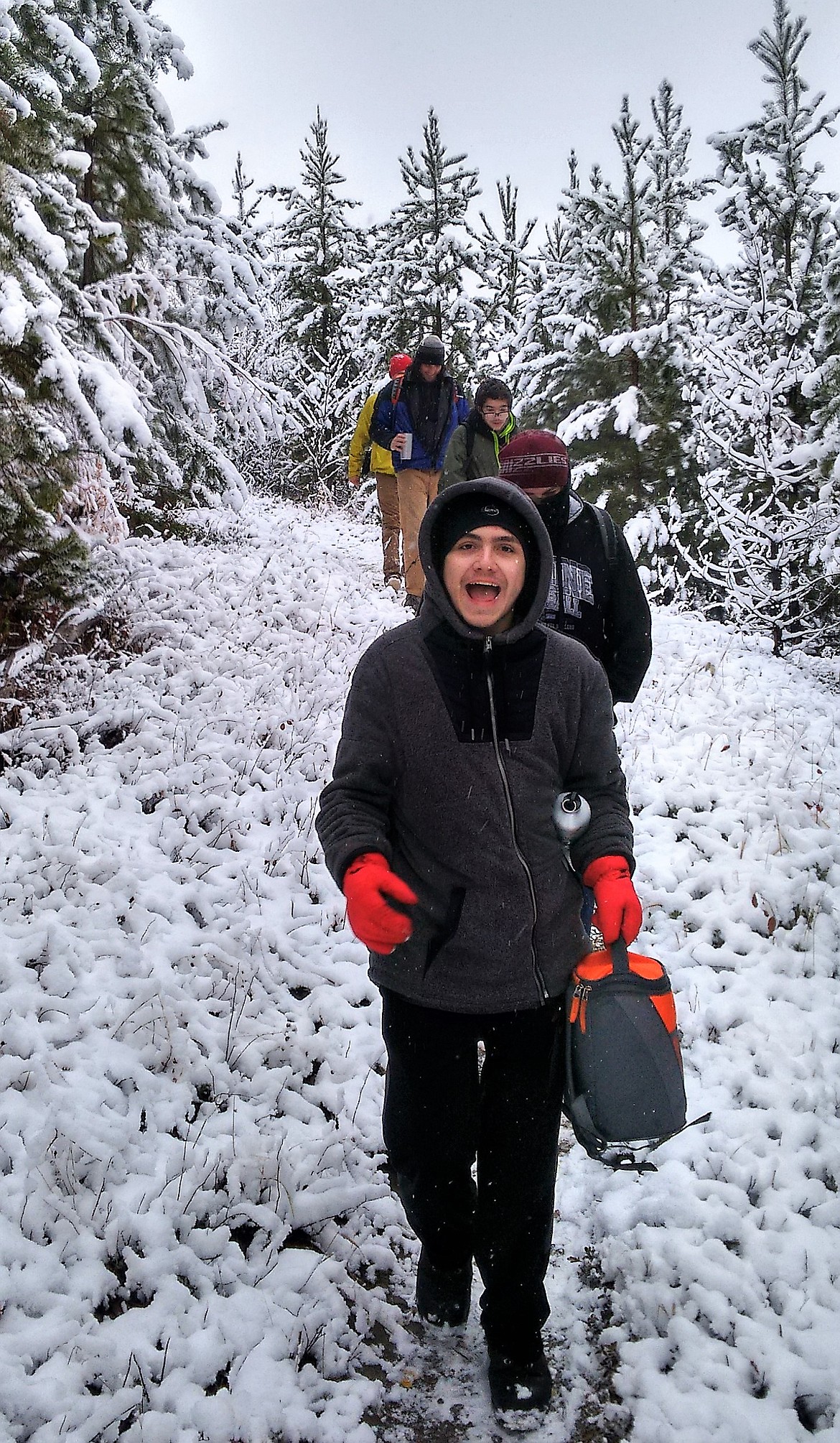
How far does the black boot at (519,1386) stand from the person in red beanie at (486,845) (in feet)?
0.06

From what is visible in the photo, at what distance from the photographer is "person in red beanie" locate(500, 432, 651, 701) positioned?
3.40m

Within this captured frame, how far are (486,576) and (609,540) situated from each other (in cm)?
161

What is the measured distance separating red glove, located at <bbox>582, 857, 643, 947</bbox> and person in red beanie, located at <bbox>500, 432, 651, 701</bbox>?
4.82 feet

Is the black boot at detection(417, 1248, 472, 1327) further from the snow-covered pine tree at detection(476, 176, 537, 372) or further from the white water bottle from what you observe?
the snow-covered pine tree at detection(476, 176, 537, 372)

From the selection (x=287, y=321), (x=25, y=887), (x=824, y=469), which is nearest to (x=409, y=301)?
(x=287, y=321)

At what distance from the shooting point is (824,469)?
298 inches

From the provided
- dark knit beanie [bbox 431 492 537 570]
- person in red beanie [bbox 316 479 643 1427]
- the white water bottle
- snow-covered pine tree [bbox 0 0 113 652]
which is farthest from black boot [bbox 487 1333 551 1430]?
snow-covered pine tree [bbox 0 0 113 652]

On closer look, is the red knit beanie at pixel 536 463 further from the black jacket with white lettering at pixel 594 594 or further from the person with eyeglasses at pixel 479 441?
the person with eyeglasses at pixel 479 441

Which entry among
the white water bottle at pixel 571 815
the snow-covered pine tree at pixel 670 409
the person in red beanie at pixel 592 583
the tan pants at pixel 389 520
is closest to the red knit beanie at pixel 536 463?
the person in red beanie at pixel 592 583

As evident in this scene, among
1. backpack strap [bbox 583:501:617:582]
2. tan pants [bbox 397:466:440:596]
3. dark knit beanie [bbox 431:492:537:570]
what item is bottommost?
dark knit beanie [bbox 431:492:537:570]

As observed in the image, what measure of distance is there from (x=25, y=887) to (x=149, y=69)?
8623 mm

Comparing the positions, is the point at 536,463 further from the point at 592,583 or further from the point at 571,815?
the point at 571,815

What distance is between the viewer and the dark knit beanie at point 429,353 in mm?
8312

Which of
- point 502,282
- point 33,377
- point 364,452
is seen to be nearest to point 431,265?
point 502,282
